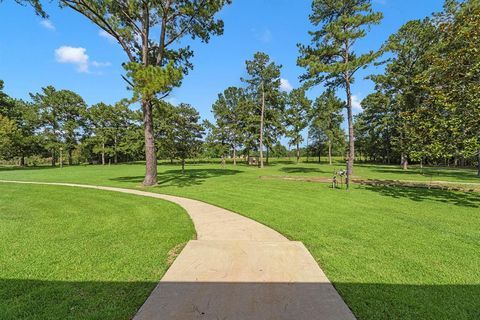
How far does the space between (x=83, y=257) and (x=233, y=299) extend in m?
2.65

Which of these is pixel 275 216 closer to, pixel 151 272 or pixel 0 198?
pixel 151 272

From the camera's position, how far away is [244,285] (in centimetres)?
305

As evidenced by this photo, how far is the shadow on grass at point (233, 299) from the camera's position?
253 cm

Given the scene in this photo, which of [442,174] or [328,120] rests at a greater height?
[328,120]

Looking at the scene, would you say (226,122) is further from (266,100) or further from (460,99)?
(460,99)

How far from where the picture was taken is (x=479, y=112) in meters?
6.99

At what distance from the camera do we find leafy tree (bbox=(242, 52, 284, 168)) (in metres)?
31.9

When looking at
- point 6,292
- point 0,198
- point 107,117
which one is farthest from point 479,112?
point 107,117

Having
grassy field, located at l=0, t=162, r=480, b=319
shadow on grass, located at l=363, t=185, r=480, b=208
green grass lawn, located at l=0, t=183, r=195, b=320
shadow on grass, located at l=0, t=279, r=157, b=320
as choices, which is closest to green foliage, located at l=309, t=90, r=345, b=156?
shadow on grass, located at l=363, t=185, r=480, b=208

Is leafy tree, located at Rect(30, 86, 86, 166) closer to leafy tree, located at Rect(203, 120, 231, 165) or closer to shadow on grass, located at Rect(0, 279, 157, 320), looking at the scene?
leafy tree, located at Rect(203, 120, 231, 165)

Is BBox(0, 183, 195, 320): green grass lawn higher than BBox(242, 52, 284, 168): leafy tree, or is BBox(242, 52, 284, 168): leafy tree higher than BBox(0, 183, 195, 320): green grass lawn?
BBox(242, 52, 284, 168): leafy tree

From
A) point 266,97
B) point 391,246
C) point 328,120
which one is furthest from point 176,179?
point 328,120

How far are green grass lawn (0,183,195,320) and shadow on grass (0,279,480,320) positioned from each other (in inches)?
0.6

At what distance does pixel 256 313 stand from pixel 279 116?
3560 centimetres
